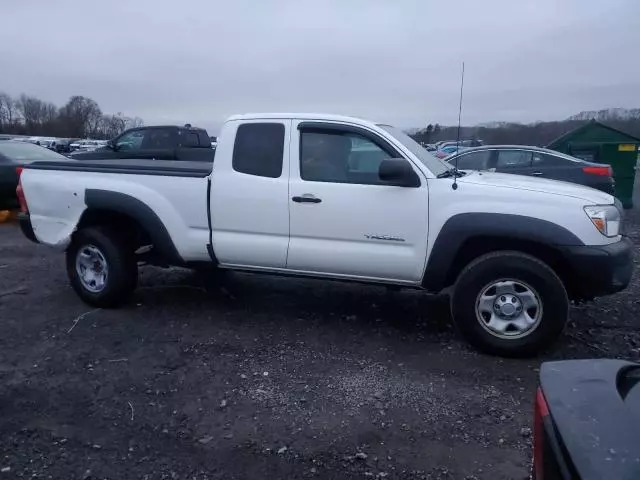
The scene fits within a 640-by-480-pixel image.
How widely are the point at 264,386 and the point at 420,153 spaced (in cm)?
237

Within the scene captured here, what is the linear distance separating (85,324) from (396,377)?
296cm

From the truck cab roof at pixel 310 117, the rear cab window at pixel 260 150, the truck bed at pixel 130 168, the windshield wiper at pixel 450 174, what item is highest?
the truck cab roof at pixel 310 117

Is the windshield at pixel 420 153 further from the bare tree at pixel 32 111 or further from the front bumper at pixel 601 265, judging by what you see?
the bare tree at pixel 32 111

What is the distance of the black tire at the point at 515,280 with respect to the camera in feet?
14.3

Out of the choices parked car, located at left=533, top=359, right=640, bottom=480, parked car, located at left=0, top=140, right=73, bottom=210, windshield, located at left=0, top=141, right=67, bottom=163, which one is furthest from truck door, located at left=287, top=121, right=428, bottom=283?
windshield, located at left=0, top=141, right=67, bottom=163

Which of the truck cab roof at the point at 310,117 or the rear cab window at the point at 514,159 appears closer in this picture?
the truck cab roof at the point at 310,117

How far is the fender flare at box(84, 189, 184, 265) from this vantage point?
534 cm

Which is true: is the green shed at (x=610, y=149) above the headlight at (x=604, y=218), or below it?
above

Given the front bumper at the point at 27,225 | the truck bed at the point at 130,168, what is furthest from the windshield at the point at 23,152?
the truck bed at the point at 130,168

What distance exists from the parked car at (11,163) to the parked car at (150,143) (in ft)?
7.69

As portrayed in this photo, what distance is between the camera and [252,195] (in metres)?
5.02

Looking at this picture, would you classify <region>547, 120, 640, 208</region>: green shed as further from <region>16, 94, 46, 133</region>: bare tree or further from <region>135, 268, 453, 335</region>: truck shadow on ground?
<region>16, 94, 46, 133</region>: bare tree

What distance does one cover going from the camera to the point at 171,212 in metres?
5.28

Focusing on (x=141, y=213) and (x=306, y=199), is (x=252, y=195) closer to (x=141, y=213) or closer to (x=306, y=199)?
(x=306, y=199)
